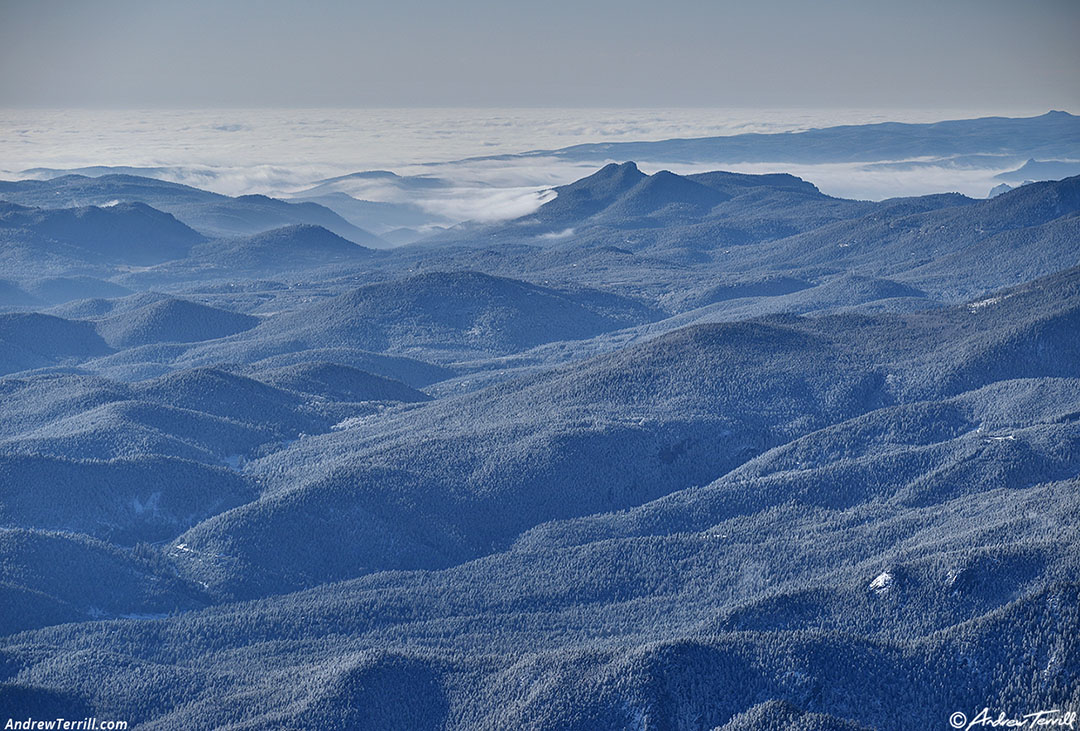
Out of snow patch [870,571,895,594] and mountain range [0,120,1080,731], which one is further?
snow patch [870,571,895,594]

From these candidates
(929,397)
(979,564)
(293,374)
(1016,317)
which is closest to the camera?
(979,564)

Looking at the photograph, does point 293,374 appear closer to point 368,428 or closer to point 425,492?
point 368,428

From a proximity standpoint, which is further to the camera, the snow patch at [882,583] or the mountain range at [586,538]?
the snow patch at [882,583]

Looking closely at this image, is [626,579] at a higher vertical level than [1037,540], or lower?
lower

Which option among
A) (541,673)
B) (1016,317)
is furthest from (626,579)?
(1016,317)

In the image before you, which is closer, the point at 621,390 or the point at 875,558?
the point at 875,558

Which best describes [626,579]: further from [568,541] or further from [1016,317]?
[1016,317]

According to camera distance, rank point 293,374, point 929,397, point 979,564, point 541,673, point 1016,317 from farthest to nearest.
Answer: point 293,374, point 1016,317, point 929,397, point 979,564, point 541,673

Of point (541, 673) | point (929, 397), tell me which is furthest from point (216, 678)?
point (929, 397)

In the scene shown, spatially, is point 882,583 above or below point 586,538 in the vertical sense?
above

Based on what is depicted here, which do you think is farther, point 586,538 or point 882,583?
point 586,538
